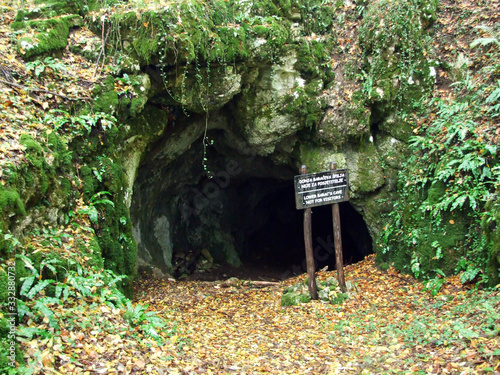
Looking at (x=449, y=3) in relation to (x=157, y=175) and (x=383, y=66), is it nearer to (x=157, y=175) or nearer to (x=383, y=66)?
(x=383, y=66)

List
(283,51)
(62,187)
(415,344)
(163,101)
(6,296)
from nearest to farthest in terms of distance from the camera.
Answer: (6,296) < (415,344) < (62,187) < (163,101) < (283,51)

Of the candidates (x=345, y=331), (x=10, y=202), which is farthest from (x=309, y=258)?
(x=10, y=202)

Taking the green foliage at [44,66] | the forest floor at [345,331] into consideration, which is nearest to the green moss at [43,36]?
the green foliage at [44,66]

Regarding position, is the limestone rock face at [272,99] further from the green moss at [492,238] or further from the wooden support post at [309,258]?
the green moss at [492,238]

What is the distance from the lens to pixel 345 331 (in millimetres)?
5488

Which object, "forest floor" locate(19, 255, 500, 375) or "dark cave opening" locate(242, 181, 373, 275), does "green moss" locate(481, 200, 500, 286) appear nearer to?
"forest floor" locate(19, 255, 500, 375)

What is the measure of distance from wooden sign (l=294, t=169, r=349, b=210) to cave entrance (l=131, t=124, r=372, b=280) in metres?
3.25

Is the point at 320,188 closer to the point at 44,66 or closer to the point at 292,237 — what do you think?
the point at 44,66

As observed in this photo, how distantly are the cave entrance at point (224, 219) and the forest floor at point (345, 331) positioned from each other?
287 cm

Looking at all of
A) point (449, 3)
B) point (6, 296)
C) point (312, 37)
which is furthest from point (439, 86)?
point (6, 296)

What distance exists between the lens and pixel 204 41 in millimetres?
7250

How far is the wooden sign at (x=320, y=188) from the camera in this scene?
6.65 meters

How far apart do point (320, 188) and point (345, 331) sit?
2.43 m

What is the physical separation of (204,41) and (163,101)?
1527 millimetres
